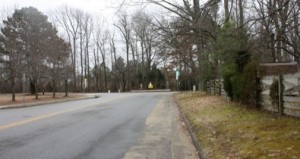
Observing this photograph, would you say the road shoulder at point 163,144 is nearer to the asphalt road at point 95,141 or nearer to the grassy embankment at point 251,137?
the asphalt road at point 95,141

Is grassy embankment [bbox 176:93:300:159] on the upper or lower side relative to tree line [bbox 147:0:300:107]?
lower

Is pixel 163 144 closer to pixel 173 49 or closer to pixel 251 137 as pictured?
pixel 251 137

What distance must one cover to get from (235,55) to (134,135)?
780 centimetres

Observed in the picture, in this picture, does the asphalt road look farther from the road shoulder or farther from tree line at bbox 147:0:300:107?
tree line at bbox 147:0:300:107

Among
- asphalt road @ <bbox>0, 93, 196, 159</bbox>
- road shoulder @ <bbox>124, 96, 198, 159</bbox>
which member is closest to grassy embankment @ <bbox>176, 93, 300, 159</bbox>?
road shoulder @ <bbox>124, 96, 198, 159</bbox>

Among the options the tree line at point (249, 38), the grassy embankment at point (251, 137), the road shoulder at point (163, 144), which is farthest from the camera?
the tree line at point (249, 38)

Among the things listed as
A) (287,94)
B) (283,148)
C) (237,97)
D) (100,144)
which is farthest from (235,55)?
(283,148)

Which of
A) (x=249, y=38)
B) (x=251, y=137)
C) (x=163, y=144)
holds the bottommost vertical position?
(x=163, y=144)

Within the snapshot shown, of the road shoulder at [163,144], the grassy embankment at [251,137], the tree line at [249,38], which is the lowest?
the road shoulder at [163,144]

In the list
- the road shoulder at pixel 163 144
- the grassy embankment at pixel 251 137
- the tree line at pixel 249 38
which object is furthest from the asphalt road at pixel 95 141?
the tree line at pixel 249 38

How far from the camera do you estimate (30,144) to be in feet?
34.8

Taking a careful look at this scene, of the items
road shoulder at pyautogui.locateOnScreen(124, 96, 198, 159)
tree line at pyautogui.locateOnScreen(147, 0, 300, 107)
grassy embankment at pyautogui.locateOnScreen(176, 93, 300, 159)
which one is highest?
tree line at pyautogui.locateOnScreen(147, 0, 300, 107)

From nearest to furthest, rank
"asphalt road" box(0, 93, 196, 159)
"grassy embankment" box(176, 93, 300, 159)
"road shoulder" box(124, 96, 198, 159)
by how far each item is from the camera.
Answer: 1. "grassy embankment" box(176, 93, 300, 159)
2. "road shoulder" box(124, 96, 198, 159)
3. "asphalt road" box(0, 93, 196, 159)

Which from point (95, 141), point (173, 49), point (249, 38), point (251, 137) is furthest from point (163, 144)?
point (173, 49)
